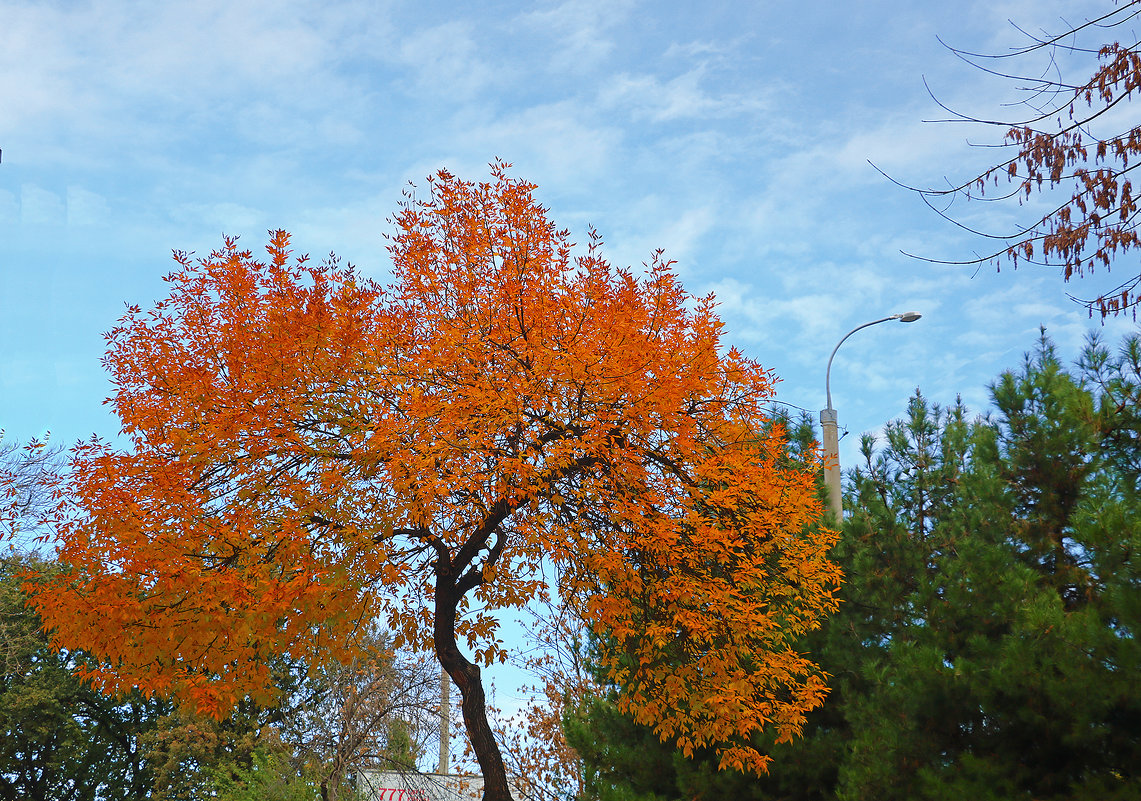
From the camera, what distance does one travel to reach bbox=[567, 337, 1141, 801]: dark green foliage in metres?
8.70

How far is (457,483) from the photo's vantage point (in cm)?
1254

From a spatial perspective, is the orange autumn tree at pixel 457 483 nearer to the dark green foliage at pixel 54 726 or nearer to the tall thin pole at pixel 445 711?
the tall thin pole at pixel 445 711

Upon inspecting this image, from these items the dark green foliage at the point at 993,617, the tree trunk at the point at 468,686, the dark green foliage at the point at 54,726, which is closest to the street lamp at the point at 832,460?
the dark green foliage at the point at 993,617

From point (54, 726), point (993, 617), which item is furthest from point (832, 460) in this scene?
point (54, 726)

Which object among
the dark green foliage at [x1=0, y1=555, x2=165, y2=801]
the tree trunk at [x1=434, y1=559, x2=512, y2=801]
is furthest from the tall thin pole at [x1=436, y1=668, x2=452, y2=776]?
the dark green foliage at [x1=0, y1=555, x2=165, y2=801]

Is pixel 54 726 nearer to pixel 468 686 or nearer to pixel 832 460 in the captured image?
pixel 468 686


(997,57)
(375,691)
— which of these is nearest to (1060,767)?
(997,57)

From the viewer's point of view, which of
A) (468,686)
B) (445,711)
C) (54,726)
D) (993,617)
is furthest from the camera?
(54,726)

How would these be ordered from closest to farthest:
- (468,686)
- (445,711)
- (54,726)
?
(468,686) < (445,711) < (54,726)

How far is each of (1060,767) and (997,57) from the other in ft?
22.4

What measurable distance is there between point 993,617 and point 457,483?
6753 millimetres

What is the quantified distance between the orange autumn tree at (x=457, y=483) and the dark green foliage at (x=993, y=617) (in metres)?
0.89

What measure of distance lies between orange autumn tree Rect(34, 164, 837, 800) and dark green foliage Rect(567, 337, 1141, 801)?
0.89 meters

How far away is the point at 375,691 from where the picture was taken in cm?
2342
